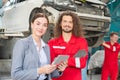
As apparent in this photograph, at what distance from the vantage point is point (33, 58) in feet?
6.91

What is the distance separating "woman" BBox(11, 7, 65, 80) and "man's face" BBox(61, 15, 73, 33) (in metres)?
0.74

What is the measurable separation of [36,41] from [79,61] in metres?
0.77

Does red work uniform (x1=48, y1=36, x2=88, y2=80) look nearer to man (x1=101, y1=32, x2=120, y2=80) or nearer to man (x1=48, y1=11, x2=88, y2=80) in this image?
man (x1=48, y1=11, x2=88, y2=80)

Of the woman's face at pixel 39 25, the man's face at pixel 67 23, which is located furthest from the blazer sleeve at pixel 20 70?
the man's face at pixel 67 23

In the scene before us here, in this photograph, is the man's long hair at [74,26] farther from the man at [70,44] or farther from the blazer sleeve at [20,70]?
the blazer sleeve at [20,70]

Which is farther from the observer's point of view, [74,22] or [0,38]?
[0,38]

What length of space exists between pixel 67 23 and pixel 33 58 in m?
0.93

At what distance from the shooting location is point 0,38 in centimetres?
862

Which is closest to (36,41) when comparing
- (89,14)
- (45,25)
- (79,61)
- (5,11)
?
(45,25)

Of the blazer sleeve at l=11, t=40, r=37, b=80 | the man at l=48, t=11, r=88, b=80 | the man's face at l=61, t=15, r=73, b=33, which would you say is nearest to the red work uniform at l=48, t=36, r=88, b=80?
the man at l=48, t=11, r=88, b=80

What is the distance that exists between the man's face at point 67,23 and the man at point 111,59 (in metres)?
3.72

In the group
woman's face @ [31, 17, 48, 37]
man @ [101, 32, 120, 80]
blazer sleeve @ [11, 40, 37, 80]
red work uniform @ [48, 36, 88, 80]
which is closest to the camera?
blazer sleeve @ [11, 40, 37, 80]

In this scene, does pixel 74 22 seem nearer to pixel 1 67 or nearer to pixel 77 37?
pixel 77 37

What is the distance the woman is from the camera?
207 centimetres
